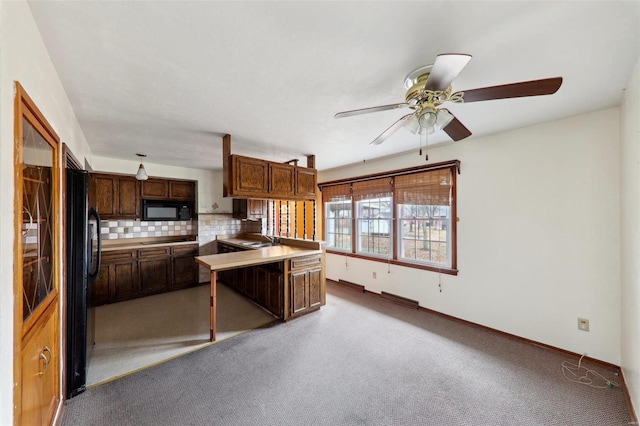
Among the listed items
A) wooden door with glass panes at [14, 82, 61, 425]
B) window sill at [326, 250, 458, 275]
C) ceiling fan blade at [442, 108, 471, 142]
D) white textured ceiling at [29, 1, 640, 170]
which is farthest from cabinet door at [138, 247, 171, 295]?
ceiling fan blade at [442, 108, 471, 142]

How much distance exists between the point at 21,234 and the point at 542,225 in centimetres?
396

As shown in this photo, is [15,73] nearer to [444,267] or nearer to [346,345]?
[346,345]

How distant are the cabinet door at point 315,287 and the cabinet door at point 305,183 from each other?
3.80ft

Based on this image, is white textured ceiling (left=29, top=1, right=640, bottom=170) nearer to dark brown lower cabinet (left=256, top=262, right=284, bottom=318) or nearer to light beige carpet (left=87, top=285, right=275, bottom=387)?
dark brown lower cabinet (left=256, top=262, right=284, bottom=318)

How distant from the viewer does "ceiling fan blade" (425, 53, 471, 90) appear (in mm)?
1092

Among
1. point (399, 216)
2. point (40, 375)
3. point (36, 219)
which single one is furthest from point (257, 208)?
point (40, 375)

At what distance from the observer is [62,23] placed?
118cm

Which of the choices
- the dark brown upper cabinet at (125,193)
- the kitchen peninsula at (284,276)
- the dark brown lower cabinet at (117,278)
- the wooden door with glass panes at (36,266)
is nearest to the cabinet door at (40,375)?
the wooden door with glass panes at (36,266)

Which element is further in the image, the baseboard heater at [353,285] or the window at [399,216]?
the baseboard heater at [353,285]

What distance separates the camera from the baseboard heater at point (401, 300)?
3600 millimetres

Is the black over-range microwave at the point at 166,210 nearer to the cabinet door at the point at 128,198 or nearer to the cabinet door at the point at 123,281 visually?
the cabinet door at the point at 128,198

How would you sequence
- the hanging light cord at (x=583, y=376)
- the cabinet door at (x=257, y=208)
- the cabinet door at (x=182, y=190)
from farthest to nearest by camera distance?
the cabinet door at (x=257, y=208)
the cabinet door at (x=182, y=190)
the hanging light cord at (x=583, y=376)

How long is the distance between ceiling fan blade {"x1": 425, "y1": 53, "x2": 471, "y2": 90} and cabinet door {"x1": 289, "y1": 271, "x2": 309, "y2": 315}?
2.65 metres

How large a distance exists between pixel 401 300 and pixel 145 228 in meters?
4.83
